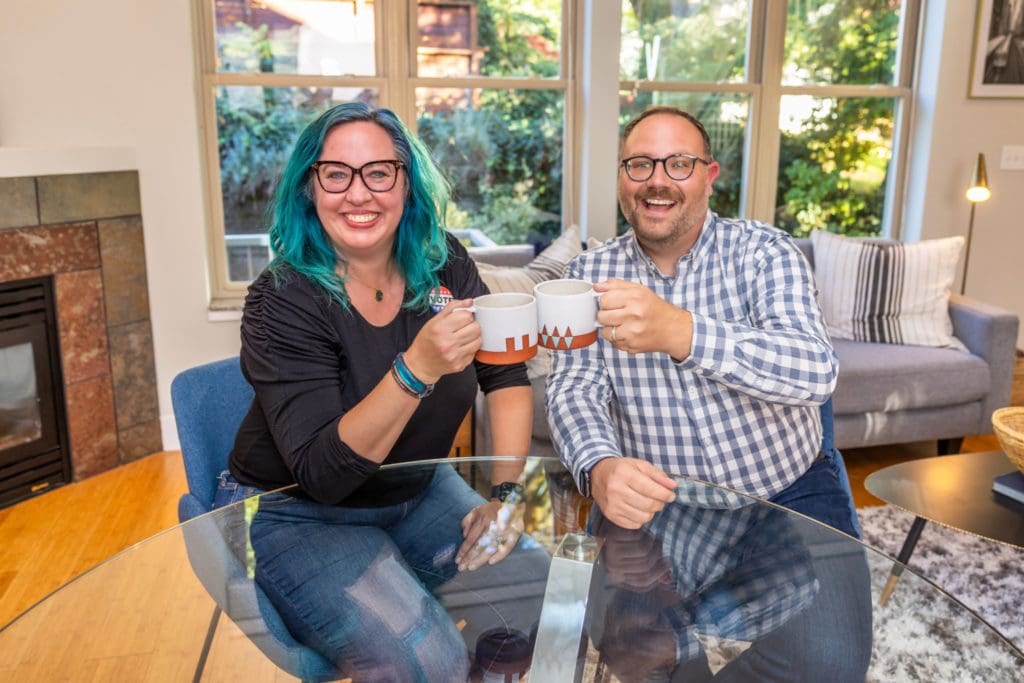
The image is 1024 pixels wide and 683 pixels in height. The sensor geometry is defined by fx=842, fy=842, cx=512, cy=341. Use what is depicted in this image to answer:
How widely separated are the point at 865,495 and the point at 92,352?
2778 mm

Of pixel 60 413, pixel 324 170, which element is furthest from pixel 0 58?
pixel 324 170

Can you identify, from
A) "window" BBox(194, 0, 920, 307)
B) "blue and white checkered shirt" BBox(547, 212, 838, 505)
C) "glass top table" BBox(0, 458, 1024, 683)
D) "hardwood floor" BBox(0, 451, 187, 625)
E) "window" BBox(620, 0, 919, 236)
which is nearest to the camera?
"glass top table" BBox(0, 458, 1024, 683)

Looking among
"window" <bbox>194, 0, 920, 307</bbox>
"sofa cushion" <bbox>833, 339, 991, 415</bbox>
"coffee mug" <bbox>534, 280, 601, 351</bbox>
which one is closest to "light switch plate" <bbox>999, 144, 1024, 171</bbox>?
"window" <bbox>194, 0, 920, 307</bbox>

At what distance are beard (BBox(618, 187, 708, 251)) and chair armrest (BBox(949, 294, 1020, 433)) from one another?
1967mm

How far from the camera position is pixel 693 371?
59.3 inches

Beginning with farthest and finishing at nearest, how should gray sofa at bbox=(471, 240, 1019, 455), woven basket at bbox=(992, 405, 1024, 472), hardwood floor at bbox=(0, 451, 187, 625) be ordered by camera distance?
gray sofa at bbox=(471, 240, 1019, 455) < hardwood floor at bbox=(0, 451, 187, 625) < woven basket at bbox=(992, 405, 1024, 472)

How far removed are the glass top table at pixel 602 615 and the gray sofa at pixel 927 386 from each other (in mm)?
1829

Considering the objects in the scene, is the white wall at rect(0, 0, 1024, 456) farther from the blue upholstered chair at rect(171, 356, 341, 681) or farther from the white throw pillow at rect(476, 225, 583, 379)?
the blue upholstered chair at rect(171, 356, 341, 681)

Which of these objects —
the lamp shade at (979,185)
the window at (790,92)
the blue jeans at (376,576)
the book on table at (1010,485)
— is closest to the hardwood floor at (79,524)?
the blue jeans at (376,576)

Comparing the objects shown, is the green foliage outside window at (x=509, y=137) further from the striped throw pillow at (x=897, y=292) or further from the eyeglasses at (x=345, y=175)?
the eyeglasses at (x=345, y=175)

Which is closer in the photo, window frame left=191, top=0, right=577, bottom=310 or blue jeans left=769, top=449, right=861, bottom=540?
blue jeans left=769, top=449, right=861, bottom=540

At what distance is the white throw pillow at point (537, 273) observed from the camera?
9.20 ft

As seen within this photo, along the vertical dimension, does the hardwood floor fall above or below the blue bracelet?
below

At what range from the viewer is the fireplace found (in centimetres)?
283
